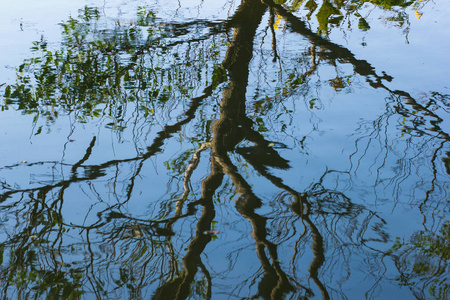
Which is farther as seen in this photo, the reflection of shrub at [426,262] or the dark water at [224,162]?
the dark water at [224,162]

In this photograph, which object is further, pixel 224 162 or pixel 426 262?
pixel 224 162

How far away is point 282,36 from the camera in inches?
273

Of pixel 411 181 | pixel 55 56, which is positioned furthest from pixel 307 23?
pixel 411 181

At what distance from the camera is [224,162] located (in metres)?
4.05

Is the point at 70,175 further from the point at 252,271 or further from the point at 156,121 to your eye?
the point at 252,271

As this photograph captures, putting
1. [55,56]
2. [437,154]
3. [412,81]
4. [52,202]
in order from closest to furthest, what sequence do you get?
[52,202] → [437,154] → [412,81] → [55,56]

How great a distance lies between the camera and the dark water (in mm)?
2965

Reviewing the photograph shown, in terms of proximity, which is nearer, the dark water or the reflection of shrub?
the reflection of shrub

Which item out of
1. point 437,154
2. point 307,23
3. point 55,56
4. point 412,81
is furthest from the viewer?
point 307,23

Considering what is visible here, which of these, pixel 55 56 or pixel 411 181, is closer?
pixel 411 181

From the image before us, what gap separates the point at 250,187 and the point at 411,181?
3.96 feet

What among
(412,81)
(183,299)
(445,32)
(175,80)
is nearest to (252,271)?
(183,299)

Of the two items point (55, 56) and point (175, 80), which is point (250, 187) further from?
point (55, 56)

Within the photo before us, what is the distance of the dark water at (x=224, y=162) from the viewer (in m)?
2.96
